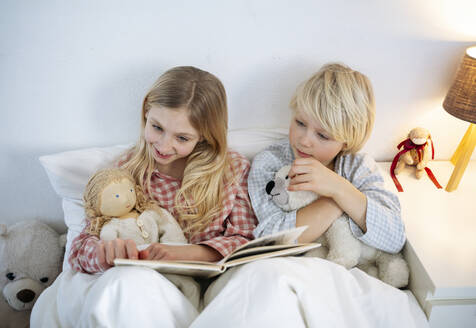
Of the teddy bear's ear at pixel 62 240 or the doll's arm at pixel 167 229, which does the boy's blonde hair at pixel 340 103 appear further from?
the teddy bear's ear at pixel 62 240

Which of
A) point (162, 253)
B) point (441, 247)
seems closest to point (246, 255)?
point (162, 253)

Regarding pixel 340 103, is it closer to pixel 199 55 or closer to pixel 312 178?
pixel 312 178

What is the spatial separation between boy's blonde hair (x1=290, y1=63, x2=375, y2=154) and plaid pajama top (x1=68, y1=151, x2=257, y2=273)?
28cm

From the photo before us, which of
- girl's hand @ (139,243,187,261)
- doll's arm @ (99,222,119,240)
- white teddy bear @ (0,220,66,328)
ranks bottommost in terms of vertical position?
white teddy bear @ (0,220,66,328)

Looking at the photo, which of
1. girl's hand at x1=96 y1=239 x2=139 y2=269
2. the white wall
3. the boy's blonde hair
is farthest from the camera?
the white wall

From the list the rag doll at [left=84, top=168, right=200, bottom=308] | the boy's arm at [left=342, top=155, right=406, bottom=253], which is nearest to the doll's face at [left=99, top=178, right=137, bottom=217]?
the rag doll at [left=84, top=168, right=200, bottom=308]

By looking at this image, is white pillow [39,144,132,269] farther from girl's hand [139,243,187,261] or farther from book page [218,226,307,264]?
book page [218,226,307,264]

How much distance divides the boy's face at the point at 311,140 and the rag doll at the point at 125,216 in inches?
16.3

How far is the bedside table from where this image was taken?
3.28ft

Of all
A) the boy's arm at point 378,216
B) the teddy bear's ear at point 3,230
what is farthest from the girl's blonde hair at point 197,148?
the teddy bear's ear at point 3,230

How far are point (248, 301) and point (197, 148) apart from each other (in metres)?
0.49

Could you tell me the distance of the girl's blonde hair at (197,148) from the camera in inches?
41.1

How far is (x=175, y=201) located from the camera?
3.80ft

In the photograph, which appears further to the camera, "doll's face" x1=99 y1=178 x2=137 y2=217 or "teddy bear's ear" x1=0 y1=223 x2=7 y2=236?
"teddy bear's ear" x1=0 y1=223 x2=7 y2=236
